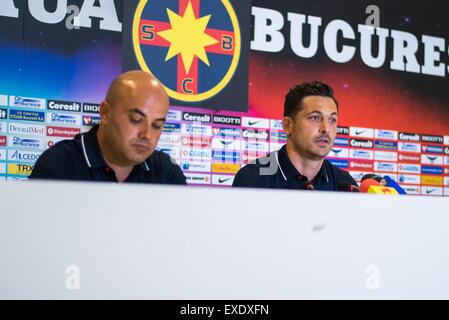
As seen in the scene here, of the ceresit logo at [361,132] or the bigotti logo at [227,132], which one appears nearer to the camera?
the bigotti logo at [227,132]

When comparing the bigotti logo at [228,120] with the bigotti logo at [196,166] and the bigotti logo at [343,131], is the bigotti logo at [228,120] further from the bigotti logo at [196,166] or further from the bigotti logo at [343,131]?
the bigotti logo at [343,131]

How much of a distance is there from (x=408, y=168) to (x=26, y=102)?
2.14m

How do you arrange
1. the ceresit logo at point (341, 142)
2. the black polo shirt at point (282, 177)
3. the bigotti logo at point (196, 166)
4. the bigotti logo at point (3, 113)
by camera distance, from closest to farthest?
the black polo shirt at point (282, 177) < the bigotti logo at point (3, 113) < the bigotti logo at point (196, 166) < the ceresit logo at point (341, 142)

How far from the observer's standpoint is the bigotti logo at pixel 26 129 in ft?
7.94

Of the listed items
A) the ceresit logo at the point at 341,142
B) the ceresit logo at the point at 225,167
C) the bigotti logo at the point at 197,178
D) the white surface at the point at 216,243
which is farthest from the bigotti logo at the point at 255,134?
the white surface at the point at 216,243

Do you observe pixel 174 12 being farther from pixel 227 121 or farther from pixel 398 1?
pixel 398 1

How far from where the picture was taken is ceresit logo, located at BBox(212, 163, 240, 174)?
2775 millimetres

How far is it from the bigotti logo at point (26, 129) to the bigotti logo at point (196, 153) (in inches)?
26.1

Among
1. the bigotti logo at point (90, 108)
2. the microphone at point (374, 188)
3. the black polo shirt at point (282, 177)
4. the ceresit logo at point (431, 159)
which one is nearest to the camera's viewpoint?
the microphone at point (374, 188)

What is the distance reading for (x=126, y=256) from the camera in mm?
999

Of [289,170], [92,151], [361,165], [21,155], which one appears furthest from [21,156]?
[361,165]

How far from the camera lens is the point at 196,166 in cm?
274

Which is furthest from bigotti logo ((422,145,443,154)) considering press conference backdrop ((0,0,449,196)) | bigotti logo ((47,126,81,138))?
bigotti logo ((47,126,81,138))

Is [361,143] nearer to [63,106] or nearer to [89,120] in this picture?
[89,120]
